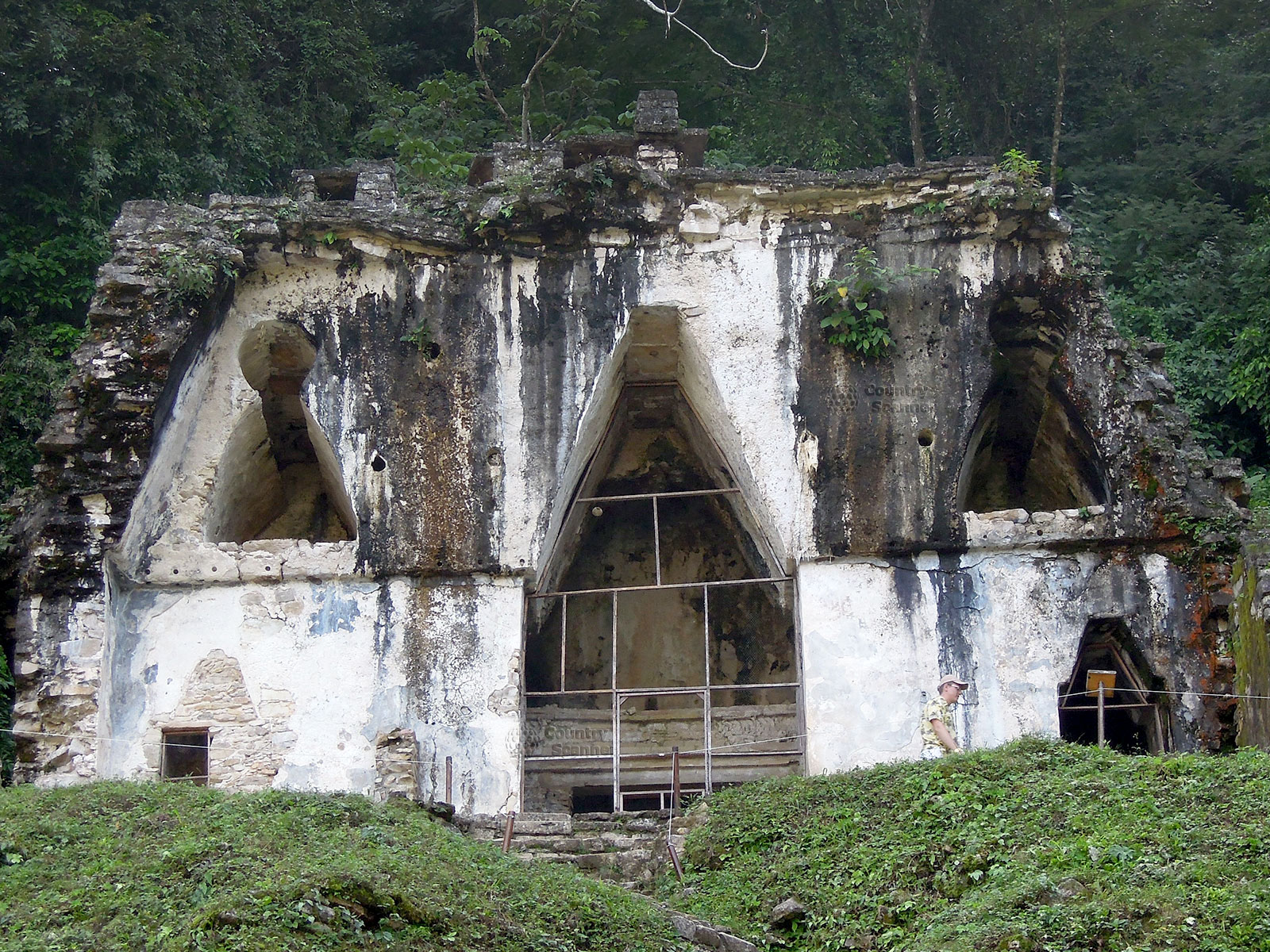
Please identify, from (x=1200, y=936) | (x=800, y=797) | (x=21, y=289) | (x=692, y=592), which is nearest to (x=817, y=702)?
(x=800, y=797)

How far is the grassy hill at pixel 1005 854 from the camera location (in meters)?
8.65

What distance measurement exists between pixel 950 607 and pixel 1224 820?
470 cm

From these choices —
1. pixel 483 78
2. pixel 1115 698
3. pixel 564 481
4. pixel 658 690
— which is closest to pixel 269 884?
pixel 658 690

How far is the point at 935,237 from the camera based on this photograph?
15.5m

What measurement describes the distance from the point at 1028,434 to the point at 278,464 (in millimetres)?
8247

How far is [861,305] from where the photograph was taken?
15133 mm

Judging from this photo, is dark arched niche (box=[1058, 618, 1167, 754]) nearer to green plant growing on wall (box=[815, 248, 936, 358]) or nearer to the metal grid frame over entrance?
the metal grid frame over entrance

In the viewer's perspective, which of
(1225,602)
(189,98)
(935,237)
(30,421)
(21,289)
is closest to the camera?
(1225,602)

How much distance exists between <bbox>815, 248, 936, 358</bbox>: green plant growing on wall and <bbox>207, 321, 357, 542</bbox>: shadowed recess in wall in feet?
16.7

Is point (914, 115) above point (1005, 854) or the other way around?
above

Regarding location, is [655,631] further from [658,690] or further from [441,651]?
[441,651]

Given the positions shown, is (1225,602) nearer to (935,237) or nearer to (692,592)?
(935,237)

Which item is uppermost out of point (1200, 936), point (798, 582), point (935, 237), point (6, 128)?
point (6, 128)

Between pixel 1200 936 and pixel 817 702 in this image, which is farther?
pixel 817 702
